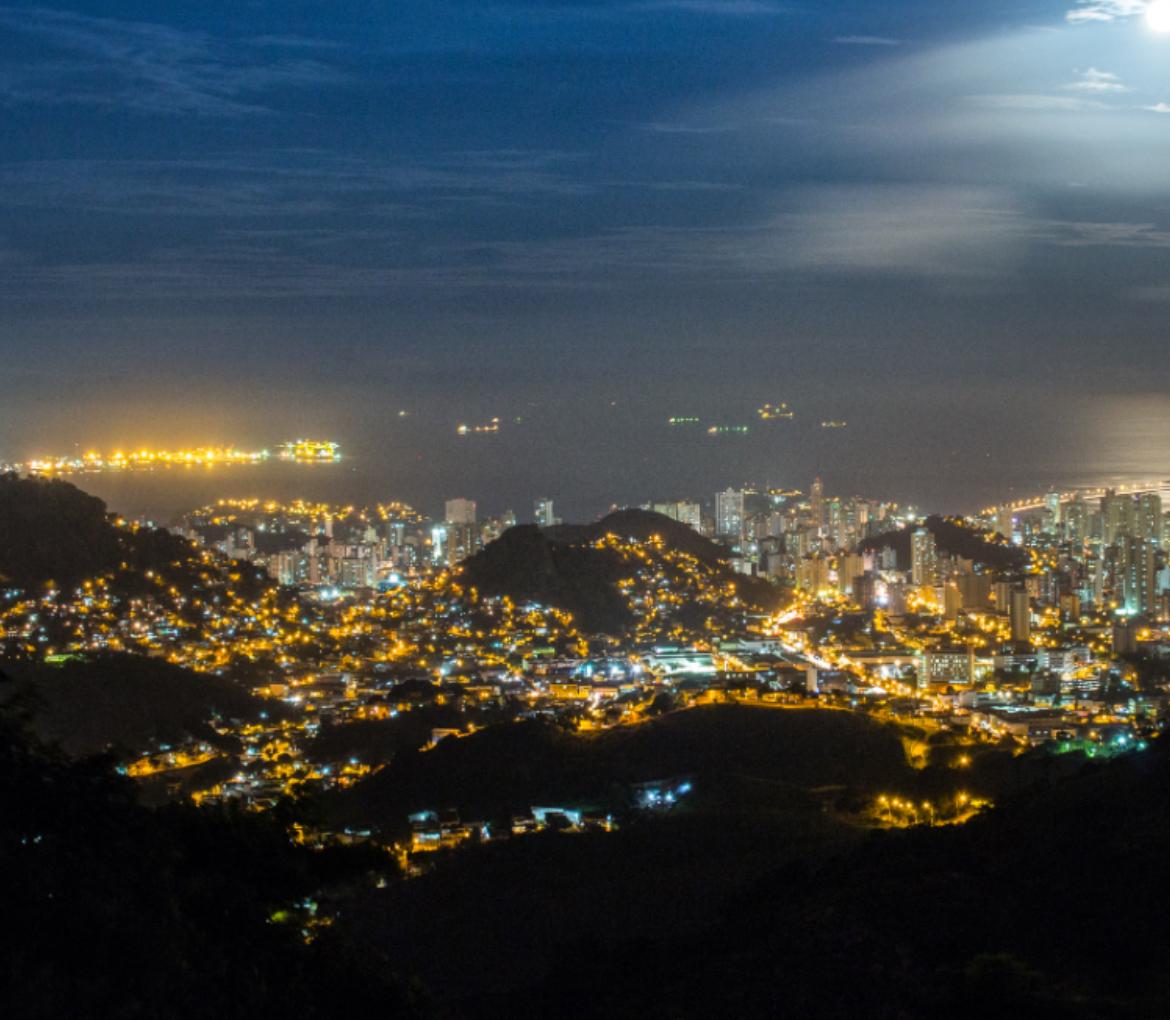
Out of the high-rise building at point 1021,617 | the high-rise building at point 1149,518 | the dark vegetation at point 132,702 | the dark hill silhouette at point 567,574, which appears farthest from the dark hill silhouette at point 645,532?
the dark vegetation at point 132,702

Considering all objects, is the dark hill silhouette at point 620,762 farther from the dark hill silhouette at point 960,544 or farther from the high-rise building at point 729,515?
the high-rise building at point 729,515

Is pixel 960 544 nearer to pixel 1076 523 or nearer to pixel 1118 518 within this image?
pixel 1118 518

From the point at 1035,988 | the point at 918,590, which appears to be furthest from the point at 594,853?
the point at 918,590

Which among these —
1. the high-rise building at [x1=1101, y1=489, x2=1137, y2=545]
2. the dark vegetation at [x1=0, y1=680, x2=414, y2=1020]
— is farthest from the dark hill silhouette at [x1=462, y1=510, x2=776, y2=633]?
the dark vegetation at [x1=0, y1=680, x2=414, y2=1020]

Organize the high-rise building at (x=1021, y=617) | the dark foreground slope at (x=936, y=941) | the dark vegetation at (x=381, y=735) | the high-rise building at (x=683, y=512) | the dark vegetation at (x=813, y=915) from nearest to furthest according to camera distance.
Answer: the dark foreground slope at (x=936, y=941), the dark vegetation at (x=813, y=915), the dark vegetation at (x=381, y=735), the high-rise building at (x=1021, y=617), the high-rise building at (x=683, y=512)

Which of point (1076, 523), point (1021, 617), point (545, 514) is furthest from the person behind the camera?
point (545, 514)

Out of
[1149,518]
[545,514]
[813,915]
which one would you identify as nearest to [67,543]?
[813,915]
